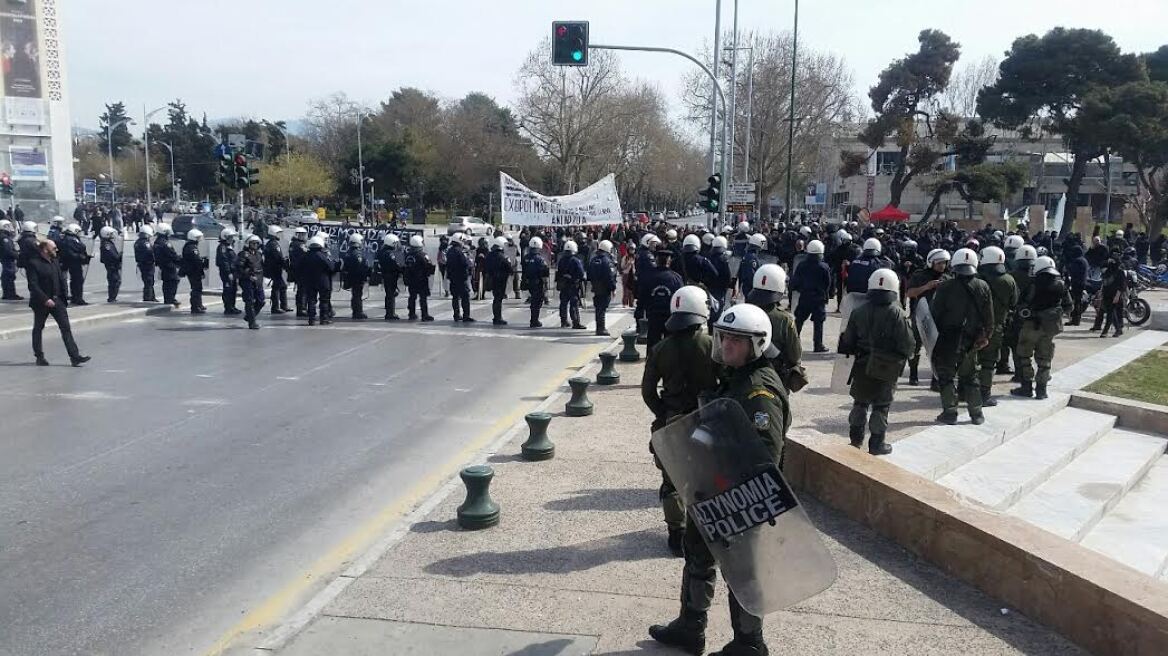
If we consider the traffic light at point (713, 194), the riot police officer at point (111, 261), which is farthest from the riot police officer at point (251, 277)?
the traffic light at point (713, 194)

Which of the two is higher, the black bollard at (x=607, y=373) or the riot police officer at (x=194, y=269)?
the riot police officer at (x=194, y=269)

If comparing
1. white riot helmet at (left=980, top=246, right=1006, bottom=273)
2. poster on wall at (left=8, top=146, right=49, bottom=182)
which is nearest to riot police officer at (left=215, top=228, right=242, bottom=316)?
white riot helmet at (left=980, top=246, right=1006, bottom=273)

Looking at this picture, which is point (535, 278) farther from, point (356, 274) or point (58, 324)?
point (58, 324)

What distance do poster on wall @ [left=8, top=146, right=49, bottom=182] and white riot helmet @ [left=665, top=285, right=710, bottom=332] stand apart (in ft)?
219

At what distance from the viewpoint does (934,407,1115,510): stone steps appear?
741 centimetres

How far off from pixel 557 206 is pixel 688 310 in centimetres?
1709

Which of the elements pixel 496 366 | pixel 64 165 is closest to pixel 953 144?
pixel 496 366

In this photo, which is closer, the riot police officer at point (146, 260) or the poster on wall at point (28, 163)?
the riot police officer at point (146, 260)

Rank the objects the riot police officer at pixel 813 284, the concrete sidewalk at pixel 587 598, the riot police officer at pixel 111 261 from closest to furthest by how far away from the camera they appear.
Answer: the concrete sidewalk at pixel 587 598 → the riot police officer at pixel 813 284 → the riot police officer at pixel 111 261

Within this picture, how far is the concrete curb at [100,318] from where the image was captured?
14.3 metres

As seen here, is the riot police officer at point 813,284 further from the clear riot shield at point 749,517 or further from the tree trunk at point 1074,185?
the tree trunk at point 1074,185

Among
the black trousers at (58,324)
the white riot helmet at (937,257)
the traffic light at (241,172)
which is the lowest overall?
the black trousers at (58,324)

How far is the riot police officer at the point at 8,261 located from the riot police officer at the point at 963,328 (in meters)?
18.6

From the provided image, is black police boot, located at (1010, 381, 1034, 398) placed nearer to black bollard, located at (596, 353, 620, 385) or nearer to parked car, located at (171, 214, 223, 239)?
black bollard, located at (596, 353, 620, 385)
